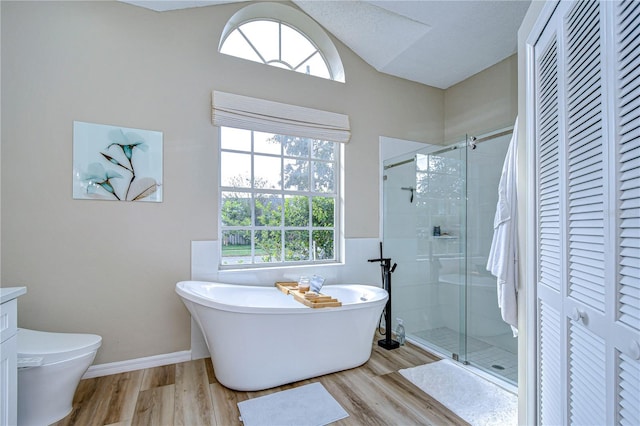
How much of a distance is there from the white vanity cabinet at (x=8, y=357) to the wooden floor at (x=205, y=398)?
0.47 m

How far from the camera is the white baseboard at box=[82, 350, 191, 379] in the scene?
91.7 inches

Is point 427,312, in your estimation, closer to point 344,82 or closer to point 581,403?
point 581,403

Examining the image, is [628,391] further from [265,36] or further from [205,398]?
[265,36]

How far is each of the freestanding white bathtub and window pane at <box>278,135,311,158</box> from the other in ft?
5.11

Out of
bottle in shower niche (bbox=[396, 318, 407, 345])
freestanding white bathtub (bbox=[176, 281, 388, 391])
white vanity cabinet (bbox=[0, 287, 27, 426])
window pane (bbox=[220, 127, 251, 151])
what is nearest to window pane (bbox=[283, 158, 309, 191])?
window pane (bbox=[220, 127, 251, 151])

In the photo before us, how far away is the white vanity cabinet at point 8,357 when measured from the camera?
4.51 feet

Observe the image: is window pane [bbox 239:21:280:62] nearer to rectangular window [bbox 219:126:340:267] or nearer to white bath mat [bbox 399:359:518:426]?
rectangular window [bbox 219:126:340:267]

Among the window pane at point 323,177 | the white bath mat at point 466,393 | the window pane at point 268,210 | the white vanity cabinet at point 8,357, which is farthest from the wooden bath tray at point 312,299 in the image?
the white vanity cabinet at point 8,357

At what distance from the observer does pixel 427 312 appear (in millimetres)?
3211

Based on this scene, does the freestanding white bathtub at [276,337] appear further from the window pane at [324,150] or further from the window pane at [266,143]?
the window pane at [324,150]

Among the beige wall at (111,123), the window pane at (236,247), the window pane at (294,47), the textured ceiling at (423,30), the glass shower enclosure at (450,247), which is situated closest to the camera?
the beige wall at (111,123)

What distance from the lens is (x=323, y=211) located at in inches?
132

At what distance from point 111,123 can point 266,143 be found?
4.24ft

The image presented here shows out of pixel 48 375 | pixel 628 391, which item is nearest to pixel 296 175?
pixel 48 375
